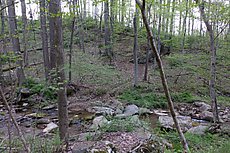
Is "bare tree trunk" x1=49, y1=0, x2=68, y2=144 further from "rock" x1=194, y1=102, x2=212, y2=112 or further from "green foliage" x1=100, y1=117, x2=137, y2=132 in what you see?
"rock" x1=194, y1=102, x2=212, y2=112

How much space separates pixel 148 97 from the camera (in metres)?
11.1

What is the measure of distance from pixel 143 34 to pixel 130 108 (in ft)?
25.6

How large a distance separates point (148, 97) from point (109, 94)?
199 cm

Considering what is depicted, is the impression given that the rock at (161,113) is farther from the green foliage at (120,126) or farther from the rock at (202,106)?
the green foliage at (120,126)

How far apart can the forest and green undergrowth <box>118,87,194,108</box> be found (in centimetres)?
5

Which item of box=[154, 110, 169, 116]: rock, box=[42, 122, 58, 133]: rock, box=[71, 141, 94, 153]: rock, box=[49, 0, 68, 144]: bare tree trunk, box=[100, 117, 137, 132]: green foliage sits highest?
box=[49, 0, 68, 144]: bare tree trunk

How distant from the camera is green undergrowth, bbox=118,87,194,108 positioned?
1058 cm

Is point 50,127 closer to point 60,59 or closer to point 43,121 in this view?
point 43,121

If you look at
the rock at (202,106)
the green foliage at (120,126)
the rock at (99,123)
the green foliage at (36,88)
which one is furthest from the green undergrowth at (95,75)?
the green foliage at (120,126)

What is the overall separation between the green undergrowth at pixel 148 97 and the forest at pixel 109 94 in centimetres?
5

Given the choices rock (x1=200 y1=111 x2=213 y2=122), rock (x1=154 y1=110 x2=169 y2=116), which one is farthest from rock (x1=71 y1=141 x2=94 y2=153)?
rock (x1=200 y1=111 x2=213 y2=122)

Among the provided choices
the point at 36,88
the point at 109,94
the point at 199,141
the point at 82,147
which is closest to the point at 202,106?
the point at 109,94

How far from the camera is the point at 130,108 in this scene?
957cm

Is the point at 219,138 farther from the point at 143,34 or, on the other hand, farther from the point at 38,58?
the point at 38,58
